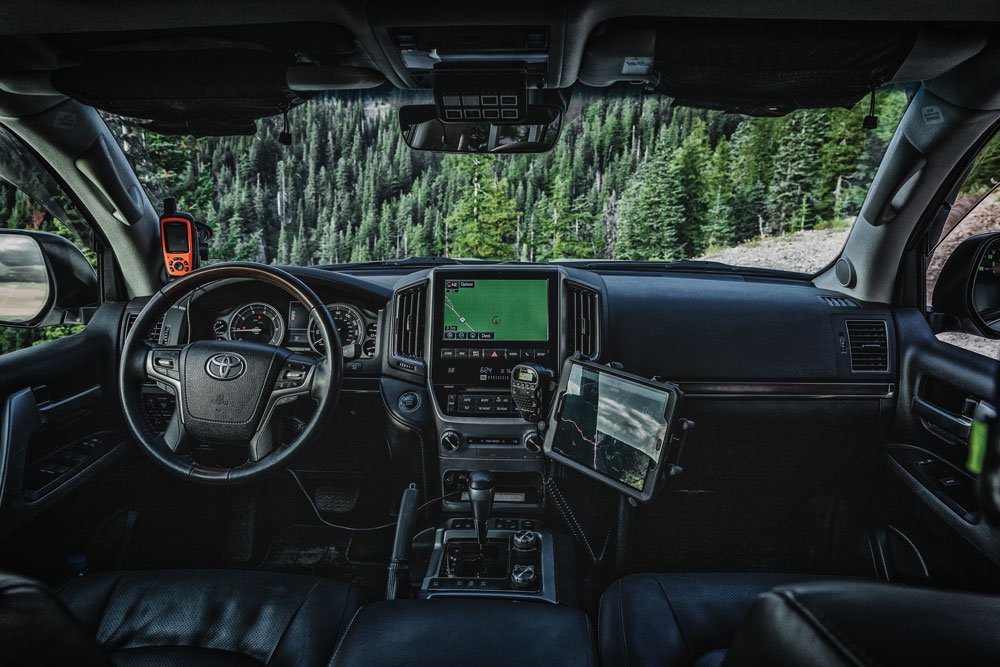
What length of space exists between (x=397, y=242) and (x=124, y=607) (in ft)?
7.10

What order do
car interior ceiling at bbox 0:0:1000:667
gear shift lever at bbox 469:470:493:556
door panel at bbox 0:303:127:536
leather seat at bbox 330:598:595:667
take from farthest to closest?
1. gear shift lever at bbox 469:470:493:556
2. door panel at bbox 0:303:127:536
3. car interior ceiling at bbox 0:0:1000:667
4. leather seat at bbox 330:598:595:667

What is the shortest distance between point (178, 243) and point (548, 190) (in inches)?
78.2

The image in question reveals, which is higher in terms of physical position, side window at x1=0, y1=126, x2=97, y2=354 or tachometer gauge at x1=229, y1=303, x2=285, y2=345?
side window at x1=0, y1=126, x2=97, y2=354

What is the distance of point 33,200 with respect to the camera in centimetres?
330

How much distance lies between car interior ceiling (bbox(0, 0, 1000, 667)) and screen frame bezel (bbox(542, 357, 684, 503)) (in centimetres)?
2

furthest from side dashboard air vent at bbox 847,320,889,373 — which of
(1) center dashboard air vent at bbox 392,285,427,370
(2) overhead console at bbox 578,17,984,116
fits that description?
(1) center dashboard air vent at bbox 392,285,427,370

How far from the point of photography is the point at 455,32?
2.22 metres

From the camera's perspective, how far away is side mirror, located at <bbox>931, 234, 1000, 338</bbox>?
300cm

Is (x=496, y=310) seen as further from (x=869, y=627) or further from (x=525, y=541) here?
(x=869, y=627)

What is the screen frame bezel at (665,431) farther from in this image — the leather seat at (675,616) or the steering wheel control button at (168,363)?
the steering wheel control button at (168,363)

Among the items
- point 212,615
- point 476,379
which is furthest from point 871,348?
point 212,615

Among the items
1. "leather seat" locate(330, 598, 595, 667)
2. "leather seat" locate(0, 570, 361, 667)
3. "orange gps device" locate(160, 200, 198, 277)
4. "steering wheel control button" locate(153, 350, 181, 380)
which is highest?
"orange gps device" locate(160, 200, 198, 277)

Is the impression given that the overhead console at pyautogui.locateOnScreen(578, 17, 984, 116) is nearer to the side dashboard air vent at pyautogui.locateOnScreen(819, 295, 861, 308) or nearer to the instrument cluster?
the side dashboard air vent at pyautogui.locateOnScreen(819, 295, 861, 308)

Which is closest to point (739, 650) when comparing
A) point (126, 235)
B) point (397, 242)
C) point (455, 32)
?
point (455, 32)
